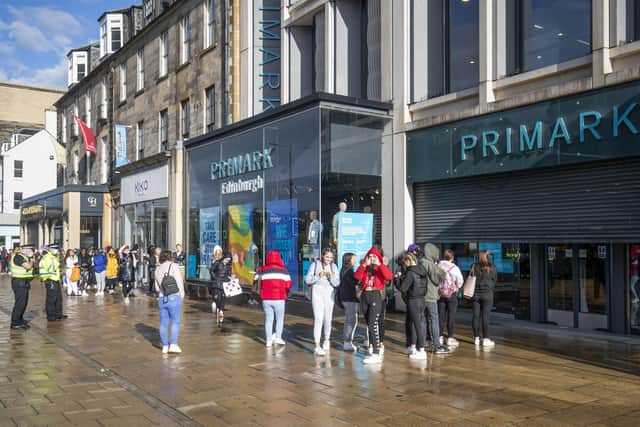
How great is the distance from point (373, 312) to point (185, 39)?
19501mm

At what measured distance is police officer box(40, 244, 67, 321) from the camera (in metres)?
14.0

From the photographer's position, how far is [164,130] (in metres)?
27.5

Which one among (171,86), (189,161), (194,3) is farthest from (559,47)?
(171,86)

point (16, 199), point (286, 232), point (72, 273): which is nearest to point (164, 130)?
point (72, 273)

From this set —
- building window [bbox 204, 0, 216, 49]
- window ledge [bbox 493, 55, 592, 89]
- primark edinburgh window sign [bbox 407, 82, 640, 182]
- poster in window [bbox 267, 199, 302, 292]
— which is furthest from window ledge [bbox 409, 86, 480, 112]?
building window [bbox 204, 0, 216, 49]

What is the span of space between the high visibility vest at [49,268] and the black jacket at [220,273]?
360 centimetres

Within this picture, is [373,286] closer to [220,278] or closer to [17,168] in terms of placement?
[220,278]

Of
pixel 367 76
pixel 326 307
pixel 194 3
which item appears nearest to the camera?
pixel 326 307

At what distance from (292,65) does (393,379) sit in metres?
13.0

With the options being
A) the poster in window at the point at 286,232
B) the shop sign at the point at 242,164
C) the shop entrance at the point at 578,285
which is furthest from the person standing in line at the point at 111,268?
the shop entrance at the point at 578,285

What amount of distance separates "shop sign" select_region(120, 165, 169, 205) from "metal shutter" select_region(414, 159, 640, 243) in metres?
13.4

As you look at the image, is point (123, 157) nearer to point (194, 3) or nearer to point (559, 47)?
point (194, 3)

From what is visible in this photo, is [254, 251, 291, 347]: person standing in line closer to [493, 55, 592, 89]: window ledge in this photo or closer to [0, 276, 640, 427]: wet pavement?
[0, 276, 640, 427]: wet pavement

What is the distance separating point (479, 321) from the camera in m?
10.3
